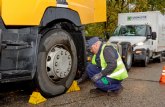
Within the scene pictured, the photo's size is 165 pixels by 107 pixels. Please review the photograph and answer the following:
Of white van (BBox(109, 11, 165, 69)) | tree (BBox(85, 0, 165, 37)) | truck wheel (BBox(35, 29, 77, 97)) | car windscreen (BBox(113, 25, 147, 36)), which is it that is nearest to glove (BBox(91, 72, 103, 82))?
truck wheel (BBox(35, 29, 77, 97))

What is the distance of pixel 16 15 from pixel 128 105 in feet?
7.31

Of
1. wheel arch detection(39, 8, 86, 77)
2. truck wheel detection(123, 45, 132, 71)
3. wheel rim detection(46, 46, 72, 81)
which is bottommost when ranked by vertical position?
truck wheel detection(123, 45, 132, 71)

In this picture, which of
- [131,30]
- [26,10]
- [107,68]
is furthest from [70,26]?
[131,30]

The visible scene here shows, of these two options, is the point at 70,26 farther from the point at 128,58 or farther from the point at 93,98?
the point at 128,58

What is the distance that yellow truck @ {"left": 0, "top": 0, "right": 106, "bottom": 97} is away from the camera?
16.0ft

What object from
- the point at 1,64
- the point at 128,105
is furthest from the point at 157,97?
the point at 1,64

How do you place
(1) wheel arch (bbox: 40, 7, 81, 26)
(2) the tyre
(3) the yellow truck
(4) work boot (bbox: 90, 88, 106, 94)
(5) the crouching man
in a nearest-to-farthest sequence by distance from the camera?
(3) the yellow truck < (1) wheel arch (bbox: 40, 7, 81, 26) < (5) the crouching man < (4) work boot (bbox: 90, 88, 106, 94) < (2) the tyre

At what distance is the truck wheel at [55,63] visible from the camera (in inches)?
217

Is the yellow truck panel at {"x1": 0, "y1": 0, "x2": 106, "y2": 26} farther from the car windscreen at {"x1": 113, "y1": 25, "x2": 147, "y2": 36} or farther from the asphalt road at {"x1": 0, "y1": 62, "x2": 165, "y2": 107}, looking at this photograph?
the car windscreen at {"x1": 113, "y1": 25, "x2": 147, "y2": 36}

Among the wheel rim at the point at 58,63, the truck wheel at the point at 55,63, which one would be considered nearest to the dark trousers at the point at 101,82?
the truck wheel at the point at 55,63

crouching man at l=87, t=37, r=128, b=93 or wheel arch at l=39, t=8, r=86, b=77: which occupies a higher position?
wheel arch at l=39, t=8, r=86, b=77

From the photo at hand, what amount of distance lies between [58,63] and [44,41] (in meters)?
0.44

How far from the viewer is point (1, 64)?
4863 millimetres

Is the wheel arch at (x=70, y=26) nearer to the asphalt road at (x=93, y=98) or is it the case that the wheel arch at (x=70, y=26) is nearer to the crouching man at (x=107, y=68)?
the crouching man at (x=107, y=68)
